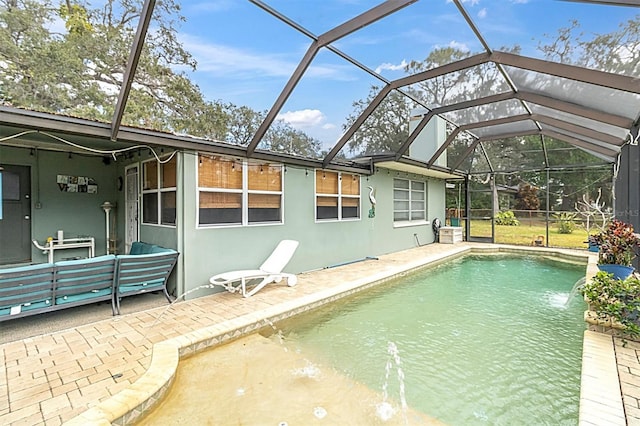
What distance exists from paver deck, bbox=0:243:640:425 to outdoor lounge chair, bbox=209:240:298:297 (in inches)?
10.9

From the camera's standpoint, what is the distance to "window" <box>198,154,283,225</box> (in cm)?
550

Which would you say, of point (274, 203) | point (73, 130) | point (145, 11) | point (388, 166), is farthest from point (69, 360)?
point (388, 166)

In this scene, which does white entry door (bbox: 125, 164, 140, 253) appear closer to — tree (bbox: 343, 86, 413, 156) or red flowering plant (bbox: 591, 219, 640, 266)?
tree (bbox: 343, 86, 413, 156)

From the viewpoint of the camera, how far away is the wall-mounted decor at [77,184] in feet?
20.8

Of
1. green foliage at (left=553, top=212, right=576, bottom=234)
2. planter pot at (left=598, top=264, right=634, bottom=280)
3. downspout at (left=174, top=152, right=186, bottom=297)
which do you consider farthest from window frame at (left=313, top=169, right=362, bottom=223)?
green foliage at (left=553, top=212, right=576, bottom=234)

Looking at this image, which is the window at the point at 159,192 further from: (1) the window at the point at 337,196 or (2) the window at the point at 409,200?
(2) the window at the point at 409,200

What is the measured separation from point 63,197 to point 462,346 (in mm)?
7719

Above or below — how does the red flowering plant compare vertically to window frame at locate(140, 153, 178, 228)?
below

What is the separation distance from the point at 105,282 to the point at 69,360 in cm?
Result: 132

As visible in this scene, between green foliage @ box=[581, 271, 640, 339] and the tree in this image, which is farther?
the tree

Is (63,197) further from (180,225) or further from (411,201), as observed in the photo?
(411,201)

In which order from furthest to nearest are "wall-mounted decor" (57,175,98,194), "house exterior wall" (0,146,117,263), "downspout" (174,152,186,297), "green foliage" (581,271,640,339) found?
1. "wall-mounted decor" (57,175,98,194)
2. "house exterior wall" (0,146,117,263)
3. "downspout" (174,152,186,297)
4. "green foliage" (581,271,640,339)

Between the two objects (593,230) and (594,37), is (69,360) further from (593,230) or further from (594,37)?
(593,230)

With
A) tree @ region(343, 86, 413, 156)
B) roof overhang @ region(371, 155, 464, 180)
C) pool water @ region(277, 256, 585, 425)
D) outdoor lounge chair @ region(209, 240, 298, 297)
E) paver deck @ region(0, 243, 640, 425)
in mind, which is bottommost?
pool water @ region(277, 256, 585, 425)
